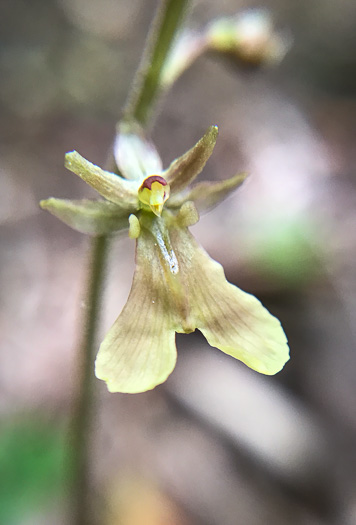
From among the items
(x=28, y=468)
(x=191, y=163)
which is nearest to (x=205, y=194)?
(x=191, y=163)

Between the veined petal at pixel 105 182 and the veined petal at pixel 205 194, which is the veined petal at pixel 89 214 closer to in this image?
the veined petal at pixel 105 182

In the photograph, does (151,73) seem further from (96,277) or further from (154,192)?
(96,277)

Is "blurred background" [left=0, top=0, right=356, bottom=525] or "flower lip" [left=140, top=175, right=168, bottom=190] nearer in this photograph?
"flower lip" [left=140, top=175, right=168, bottom=190]

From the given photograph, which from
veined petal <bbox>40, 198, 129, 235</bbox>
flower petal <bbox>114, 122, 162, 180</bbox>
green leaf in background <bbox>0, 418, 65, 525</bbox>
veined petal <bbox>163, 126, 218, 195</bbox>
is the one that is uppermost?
flower petal <bbox>114, 122, 162, 180</bbox>

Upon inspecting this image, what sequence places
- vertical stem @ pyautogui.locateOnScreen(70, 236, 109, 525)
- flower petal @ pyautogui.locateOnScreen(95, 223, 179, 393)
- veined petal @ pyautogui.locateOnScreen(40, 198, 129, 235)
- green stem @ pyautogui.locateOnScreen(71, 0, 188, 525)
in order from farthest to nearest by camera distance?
vertical stem @ pyautogui.locateOnScreen(70, 236, 109, 525)
green stem @ pyautogui.locateOnScreen(71, 0, 188, 525)
veined petal @ pyautogui.locateOnScreen(40, 198, 129, 235)
flower petal @ pyautogui.locateOnScreen(95, 223, 179, 393)

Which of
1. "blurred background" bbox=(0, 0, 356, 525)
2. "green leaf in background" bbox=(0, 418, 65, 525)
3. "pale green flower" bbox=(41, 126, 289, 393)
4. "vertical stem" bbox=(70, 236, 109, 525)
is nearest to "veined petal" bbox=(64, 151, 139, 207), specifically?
"pale green flower" bbox=(41, 126, 289, 393)

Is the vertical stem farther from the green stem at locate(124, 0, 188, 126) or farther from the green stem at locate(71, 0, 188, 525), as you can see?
the green stem at locate(124, 0, 188, 126)

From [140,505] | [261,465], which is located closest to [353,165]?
[261,465]

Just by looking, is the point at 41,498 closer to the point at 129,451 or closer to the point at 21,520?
the point at 21,520

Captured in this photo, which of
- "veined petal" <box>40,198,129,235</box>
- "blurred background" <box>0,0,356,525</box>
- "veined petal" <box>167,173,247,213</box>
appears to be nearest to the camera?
"veined petal" <box>40,198,129,235</box>
